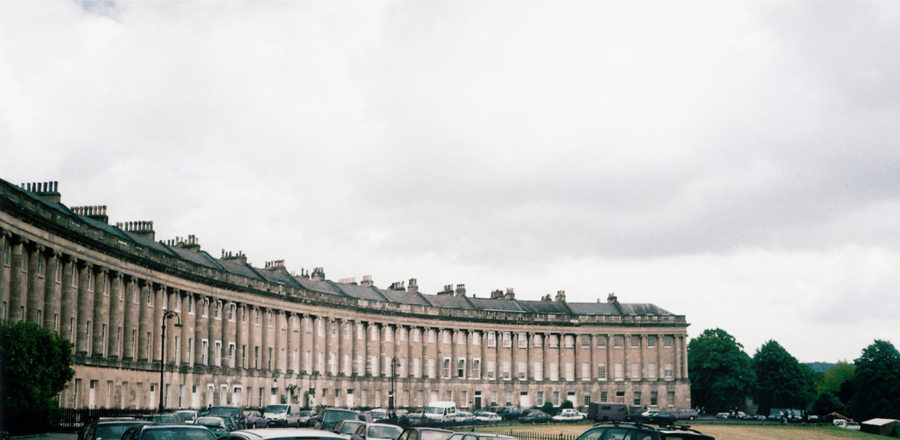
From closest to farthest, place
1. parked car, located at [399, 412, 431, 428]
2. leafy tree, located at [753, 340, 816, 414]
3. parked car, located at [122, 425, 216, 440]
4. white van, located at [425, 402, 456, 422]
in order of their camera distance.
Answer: parked car, located at [122, 425, 216, 440], parked car, located at [399, 412, 431, 428], white van, located at [425, 402, 456, 422], leafy tree, located at [753, 340, 816, 414]

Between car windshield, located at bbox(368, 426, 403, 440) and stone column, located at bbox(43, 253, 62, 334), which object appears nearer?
car windshield, located at bbox(368, 426, 403, 440)

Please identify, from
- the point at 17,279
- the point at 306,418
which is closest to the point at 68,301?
the point at 17,279

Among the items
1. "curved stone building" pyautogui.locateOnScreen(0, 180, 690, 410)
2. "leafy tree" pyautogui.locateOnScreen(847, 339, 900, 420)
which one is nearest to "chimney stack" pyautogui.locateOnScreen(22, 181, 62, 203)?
"curved stone building" pyautogui.locateOnScreen(0, 180, 690, 410)

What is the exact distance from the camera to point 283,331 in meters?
90.4

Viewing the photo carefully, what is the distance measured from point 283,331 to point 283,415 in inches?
1124

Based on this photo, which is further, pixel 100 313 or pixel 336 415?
pixel 100 313

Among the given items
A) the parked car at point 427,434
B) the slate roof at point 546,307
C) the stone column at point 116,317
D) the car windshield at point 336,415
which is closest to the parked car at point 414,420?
the stone column at point 116,317

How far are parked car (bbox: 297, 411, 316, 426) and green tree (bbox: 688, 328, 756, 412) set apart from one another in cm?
7403

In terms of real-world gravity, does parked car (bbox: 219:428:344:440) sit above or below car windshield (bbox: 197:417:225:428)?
above

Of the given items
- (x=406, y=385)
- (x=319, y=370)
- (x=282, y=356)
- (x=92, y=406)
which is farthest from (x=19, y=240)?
(x=406, y=385)

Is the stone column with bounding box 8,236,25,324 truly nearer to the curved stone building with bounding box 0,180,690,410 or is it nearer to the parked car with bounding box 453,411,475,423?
the curved stone building with bounding box 0,180,690,410

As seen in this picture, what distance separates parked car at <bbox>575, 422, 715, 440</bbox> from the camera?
1808 centimetres

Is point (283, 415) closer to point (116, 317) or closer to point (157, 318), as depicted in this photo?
point (116, 317)

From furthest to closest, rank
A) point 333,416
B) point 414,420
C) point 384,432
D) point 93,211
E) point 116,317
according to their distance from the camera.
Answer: point 414,420 → point 93,211 → point 116,317 → point 333,416 → point 384,432
